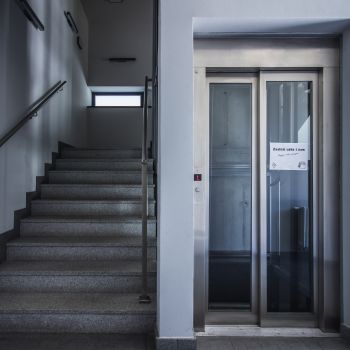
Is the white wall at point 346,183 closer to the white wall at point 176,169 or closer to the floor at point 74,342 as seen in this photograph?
the white wall at point 176,169

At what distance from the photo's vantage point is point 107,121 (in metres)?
6.50

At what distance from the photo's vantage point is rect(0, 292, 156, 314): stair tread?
227 cm

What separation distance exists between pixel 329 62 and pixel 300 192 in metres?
0.97

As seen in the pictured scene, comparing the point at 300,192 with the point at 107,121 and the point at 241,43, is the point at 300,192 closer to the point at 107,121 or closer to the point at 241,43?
the point at 241,43

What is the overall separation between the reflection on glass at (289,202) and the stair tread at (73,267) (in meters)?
0.98

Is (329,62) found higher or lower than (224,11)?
lower

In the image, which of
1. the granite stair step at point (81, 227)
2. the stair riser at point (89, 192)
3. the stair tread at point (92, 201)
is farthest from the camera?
the stair riser at point (89, 192)

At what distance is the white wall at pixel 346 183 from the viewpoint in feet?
7.33

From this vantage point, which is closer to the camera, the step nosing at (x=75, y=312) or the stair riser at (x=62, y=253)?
the step nosing at (x=75, y=312)

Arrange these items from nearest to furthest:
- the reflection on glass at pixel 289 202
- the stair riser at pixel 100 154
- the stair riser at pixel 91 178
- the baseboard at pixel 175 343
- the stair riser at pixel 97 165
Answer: the baseboard at pixel 175 343 < the reflection on glass at pixel 289 202 < the stair riser at pixel 91 178 < the stair riser at pixel 97 165 < the stair riser at pixel 100 154

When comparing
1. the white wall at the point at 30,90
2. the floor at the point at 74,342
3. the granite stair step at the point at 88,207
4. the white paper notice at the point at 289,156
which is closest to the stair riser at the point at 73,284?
the floor at the point at 74,342

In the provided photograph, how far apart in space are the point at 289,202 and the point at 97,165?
2.47m

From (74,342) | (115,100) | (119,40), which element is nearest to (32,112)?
(74,342)

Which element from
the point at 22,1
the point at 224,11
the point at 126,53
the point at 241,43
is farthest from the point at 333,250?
the point at 126,53
